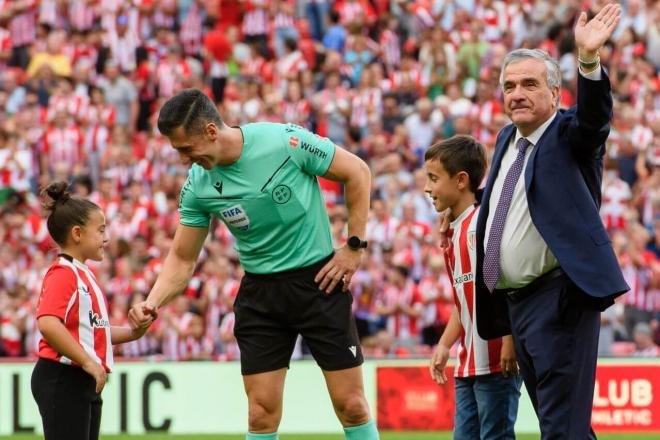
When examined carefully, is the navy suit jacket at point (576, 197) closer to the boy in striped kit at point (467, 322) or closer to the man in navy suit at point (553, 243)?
the man in navy suit at point (553, 243)

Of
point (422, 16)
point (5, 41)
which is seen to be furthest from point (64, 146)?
point (422, 16)

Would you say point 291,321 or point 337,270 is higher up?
point 337,270

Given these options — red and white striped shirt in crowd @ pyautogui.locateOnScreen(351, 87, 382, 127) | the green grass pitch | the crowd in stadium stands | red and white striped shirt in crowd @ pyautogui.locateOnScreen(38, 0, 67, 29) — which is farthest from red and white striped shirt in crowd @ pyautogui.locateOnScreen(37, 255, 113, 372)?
red and white striped shirt in crowd @ pyautogui.locateOnScreen(38, 0, 67, 29)

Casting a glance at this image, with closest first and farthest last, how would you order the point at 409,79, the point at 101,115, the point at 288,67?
Answer: the point at 409,79, the point at 101,115, the point at 288,67

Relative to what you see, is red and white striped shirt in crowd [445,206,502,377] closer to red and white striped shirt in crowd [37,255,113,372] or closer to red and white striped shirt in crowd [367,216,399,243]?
red and white striped shirt in crowd [37,255,113,372]

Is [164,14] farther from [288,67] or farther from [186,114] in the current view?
[186,114]

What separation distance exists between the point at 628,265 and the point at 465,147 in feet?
29.9

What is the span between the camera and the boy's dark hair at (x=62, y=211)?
6777 mm

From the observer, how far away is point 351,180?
22.6ft

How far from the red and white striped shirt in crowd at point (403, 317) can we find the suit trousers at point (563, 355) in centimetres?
992

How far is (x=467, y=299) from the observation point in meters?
6.83

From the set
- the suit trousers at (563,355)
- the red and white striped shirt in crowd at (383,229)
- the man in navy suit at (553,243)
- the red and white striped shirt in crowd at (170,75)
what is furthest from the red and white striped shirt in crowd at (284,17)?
the suit trousers at (563,355)

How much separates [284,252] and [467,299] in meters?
0.97

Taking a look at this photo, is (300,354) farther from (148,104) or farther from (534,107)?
(534,107)
